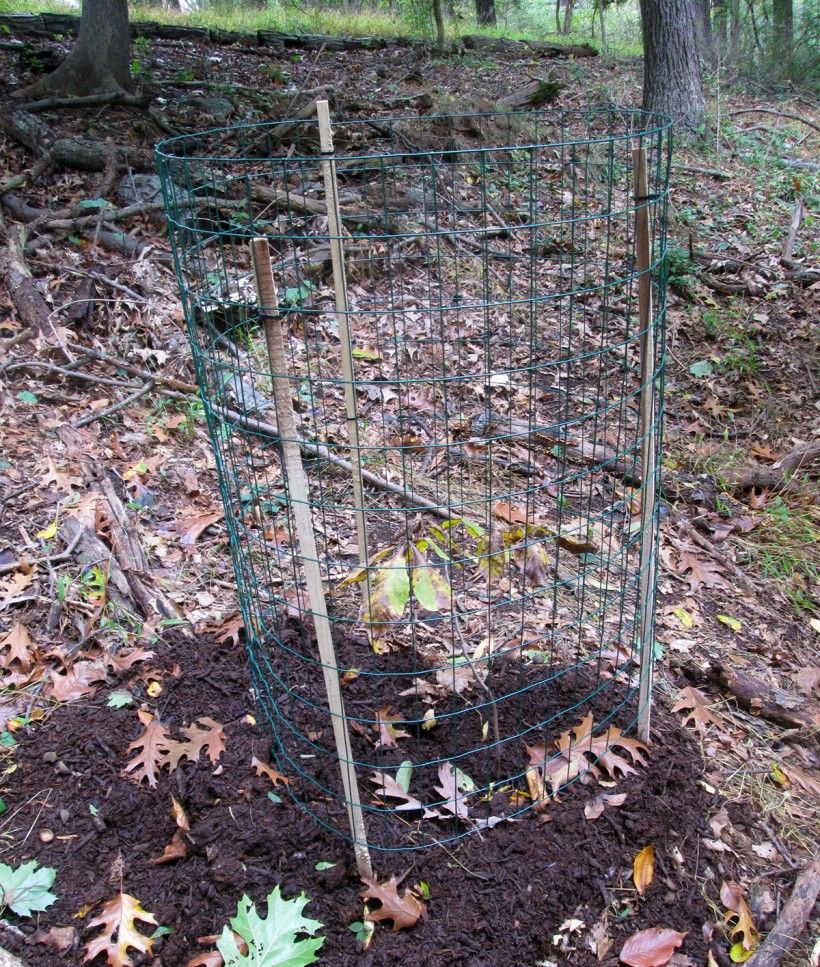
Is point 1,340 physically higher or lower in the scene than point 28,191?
lower

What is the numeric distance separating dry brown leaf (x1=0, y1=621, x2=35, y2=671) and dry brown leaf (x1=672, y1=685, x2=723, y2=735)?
2343 millimetres

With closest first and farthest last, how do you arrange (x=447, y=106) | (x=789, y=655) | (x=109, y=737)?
(x=109, y=737), (x=789, y=655), (x=447, y=106)

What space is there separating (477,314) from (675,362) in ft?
4.63

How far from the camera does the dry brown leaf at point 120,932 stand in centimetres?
186

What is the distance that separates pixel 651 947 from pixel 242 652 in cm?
164

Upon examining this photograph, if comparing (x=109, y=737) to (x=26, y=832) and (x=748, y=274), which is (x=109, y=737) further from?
(x=748, y=274)

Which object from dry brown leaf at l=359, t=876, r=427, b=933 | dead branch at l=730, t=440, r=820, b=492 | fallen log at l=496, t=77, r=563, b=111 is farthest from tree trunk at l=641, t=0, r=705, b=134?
dry brown leaf at l=359, t=876, r=427, b=933

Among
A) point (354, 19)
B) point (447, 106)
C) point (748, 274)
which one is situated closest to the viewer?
point (748, 274)

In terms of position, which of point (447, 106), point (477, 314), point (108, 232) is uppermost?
point (447, 106)

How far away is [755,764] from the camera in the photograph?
254 cm

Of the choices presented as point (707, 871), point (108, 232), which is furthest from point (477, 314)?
point (707, 871)

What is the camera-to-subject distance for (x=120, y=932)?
190 cm

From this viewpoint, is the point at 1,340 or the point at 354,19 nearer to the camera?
the point at 1,340

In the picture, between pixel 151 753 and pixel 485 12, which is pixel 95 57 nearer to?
pixel 151 753
